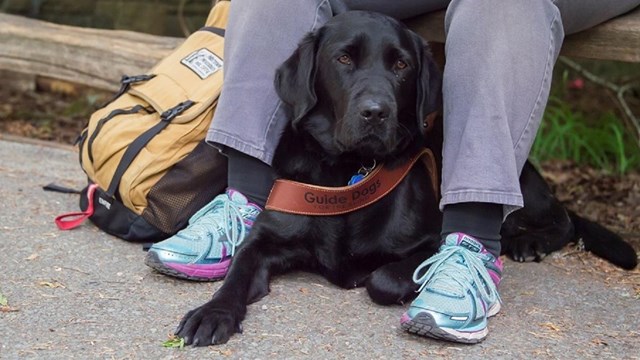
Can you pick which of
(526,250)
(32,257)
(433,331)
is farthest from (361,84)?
(32,257)

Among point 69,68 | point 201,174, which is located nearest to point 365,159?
point 201,174

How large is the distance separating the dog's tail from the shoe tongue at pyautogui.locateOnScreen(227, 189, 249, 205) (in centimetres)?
135

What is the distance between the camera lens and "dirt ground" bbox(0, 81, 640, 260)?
4453mm

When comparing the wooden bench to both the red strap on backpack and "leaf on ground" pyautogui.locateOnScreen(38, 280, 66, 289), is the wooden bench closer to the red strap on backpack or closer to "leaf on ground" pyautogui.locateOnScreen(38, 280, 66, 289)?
the red strap on backpack

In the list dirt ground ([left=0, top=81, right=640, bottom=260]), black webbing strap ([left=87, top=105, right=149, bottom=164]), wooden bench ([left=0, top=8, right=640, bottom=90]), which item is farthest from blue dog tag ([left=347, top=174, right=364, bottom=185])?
wooden bench ([left=0, top=8, right=640, bottom=90])

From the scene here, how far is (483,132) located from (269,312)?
783 mm

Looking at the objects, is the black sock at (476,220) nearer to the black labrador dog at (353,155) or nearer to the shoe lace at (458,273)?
the shoe lace at (458,273)

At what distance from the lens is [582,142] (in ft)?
17.6

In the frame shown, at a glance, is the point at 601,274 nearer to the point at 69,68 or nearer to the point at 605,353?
the point at 605,353

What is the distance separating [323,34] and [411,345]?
1018 millimetres

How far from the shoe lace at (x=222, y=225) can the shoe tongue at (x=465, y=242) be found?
2.24 ft

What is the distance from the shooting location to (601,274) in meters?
3.35

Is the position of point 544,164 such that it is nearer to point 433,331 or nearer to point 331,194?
point 331,194

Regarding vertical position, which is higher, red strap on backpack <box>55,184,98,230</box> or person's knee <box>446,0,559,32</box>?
person's knee <box>446,0,559,32</box>
